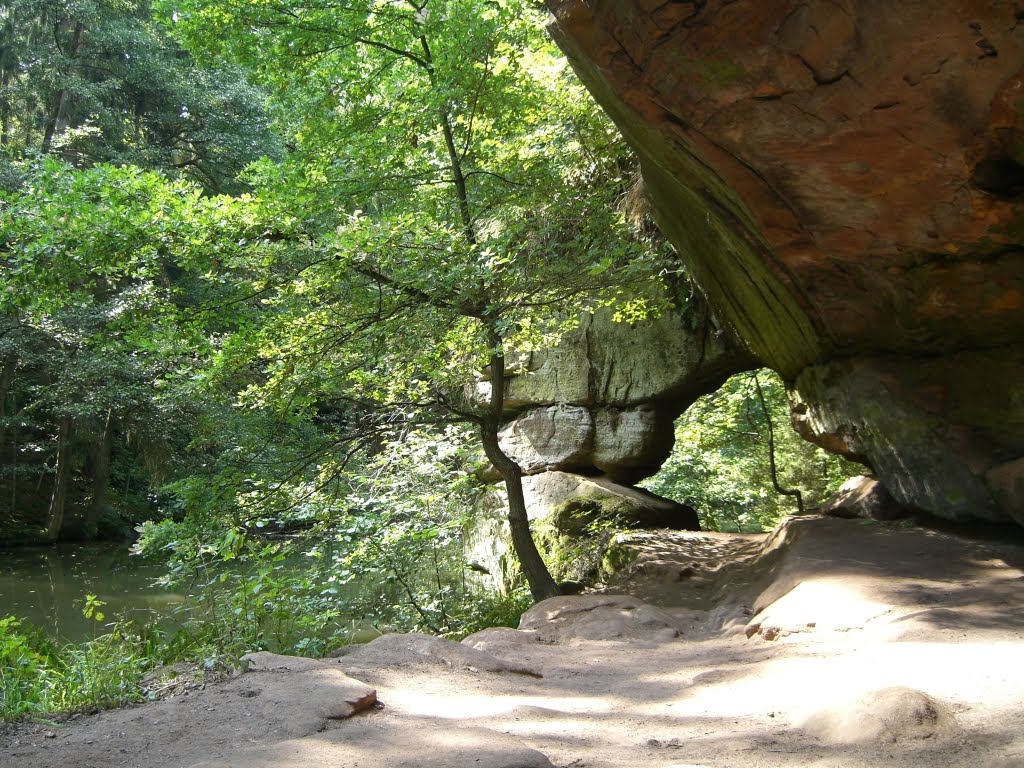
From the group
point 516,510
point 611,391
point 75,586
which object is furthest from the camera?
point 75,586

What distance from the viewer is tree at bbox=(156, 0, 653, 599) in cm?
698

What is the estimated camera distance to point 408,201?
333 inches

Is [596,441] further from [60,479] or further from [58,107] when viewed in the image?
[58,107]

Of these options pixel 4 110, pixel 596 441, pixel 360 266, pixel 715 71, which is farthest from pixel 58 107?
pixel 715 71

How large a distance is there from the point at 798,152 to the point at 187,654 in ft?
15.6

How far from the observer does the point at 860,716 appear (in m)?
2.80

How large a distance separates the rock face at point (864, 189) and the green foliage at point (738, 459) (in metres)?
6.38

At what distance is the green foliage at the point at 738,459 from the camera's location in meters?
14.1

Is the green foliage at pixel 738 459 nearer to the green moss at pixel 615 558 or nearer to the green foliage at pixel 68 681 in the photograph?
the green moss at pixel 615 558

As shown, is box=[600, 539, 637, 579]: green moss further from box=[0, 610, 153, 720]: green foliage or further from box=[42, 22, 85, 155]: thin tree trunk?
box=[42, 22, 85, 155]: thin tree trunk

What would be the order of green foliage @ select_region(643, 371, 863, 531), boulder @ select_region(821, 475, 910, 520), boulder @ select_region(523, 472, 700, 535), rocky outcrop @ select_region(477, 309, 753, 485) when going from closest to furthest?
boulder @ select_region(821, 475, 910, 520)
boulder @ select_region(523, 472, 700, 535)
rocky outcrop @ select_region(477, 309, 753, 485)
green foliage @ select_region(643, 371, 863, 531)

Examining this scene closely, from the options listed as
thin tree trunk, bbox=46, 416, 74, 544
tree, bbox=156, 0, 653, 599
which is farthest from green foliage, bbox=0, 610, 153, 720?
thin tree trunk, bbox=46, 416, 74, 544

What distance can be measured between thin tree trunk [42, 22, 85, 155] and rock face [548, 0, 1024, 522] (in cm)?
1619

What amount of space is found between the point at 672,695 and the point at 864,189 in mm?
3428
